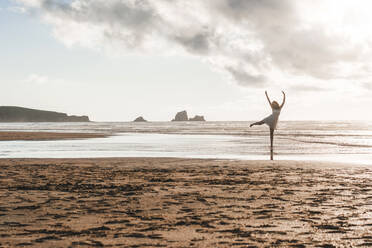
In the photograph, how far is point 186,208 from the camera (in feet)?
23.1

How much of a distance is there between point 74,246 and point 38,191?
4692 mm

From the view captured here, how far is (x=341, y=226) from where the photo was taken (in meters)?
5.70

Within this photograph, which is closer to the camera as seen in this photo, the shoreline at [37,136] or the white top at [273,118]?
the white top at [273,118]

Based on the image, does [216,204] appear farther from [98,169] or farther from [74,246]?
[98,169]

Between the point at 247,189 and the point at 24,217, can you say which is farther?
the point at 247,189

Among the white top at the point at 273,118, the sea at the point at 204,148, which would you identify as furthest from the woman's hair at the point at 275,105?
the sea at the point at 204,148

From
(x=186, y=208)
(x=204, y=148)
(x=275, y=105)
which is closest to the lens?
(x=186, y=208)

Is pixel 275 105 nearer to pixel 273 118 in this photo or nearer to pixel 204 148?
pixel 273 118

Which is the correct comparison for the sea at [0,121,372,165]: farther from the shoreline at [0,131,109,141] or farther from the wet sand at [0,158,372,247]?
the wet sand at [0,158,372,247]

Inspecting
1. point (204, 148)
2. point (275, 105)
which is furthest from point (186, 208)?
point (204, 148)

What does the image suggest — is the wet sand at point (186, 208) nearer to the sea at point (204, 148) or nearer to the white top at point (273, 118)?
the white top at point (273, 118)

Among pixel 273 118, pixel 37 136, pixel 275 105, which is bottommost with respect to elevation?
pixel 37 136

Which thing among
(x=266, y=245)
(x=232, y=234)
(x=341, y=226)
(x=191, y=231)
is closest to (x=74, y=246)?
(x=191, y=231)

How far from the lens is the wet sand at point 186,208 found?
5.11 metres
